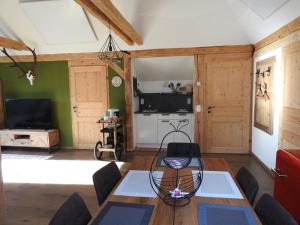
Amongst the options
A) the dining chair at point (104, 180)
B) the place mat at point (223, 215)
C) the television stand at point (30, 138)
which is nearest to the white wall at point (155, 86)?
the television stand at point (30, 138)

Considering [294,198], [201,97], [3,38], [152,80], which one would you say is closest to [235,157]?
[201,97]

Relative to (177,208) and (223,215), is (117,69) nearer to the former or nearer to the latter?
(177,208)

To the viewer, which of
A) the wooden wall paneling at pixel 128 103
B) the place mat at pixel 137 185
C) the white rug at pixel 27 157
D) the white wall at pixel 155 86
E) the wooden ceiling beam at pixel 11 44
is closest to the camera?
the place mat at pixel 137 185

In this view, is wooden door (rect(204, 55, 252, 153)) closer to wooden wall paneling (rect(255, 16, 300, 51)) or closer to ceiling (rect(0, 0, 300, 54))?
ceiling (rect(0, 0, 300, 54))

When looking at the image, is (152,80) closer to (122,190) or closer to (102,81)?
(102,81)

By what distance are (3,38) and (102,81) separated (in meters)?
2.11

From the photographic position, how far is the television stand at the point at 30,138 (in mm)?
5344

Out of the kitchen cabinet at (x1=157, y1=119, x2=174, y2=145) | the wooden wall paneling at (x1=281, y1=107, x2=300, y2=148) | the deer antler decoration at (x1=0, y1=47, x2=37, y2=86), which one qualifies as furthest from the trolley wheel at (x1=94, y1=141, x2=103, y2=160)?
the wooden wall paneling at (x1=281, y1=107, x2=300, y2=148)

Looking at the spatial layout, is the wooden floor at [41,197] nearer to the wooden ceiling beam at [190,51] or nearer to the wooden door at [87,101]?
the wooden door at [87,101]

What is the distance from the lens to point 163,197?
1510mm

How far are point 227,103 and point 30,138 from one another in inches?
179

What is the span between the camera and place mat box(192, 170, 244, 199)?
156 cm

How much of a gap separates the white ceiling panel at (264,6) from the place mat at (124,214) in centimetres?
291

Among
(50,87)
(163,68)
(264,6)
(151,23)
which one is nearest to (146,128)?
(163,68)
